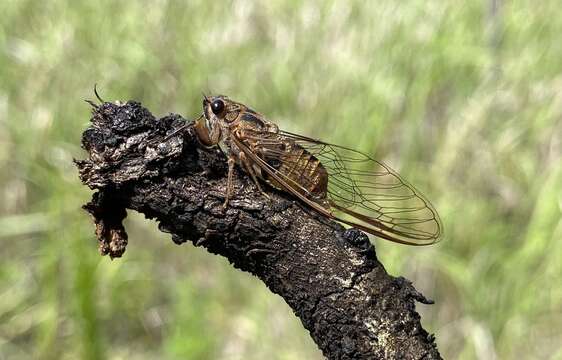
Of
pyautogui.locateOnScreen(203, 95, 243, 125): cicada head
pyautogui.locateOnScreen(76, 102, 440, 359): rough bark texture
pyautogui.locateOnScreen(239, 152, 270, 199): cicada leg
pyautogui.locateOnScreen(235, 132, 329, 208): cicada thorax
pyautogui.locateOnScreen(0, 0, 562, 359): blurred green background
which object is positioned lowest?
pyautogui.locateOnScreen(76, 102, 440, 359): rough bark texture

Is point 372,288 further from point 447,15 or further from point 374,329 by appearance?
point 447,15

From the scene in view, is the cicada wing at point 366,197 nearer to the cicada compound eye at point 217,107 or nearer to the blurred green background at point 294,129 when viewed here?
the cicada compound eye at point 217,107

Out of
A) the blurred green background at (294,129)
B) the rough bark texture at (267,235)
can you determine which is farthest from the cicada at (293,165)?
the blurred green background at (294,129)

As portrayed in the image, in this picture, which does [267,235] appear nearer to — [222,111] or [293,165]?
[293,165]

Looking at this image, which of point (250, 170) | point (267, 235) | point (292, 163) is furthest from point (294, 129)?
point (267, 235)

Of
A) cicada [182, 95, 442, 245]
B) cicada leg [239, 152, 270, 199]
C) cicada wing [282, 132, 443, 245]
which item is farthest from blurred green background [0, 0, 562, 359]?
cicada leg [239, 152, 270, 199]

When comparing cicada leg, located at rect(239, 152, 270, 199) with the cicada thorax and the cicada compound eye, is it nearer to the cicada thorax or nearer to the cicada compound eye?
the cicada thorax

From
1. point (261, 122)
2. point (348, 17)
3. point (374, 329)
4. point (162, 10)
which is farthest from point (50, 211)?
point (374, 329)
